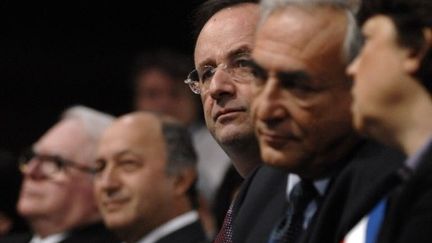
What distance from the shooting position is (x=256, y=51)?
293 cm

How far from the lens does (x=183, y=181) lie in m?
5.08

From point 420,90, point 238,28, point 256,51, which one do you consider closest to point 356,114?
point 420,90

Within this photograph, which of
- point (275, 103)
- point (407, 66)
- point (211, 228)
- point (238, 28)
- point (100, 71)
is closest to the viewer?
point (407, 66)

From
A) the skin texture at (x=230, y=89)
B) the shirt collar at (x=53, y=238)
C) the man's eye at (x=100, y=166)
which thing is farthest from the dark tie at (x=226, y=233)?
the shirt collar at (x=53, y=238)

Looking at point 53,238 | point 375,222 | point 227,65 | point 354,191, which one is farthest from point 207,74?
point 53,238

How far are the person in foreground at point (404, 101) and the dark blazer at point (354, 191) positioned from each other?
0.41ft

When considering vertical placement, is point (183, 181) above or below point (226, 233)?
above

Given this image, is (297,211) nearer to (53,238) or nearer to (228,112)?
(228,112)

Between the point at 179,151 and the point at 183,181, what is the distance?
139 millimetres

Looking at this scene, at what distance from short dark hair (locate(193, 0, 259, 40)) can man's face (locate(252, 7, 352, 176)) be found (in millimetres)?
960

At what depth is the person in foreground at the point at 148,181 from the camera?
4934 mm

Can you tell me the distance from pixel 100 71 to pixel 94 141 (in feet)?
5.62

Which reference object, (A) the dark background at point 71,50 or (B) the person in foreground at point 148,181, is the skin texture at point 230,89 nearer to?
(B) the person in foreground at point 148,181

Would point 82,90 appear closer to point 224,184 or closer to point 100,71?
point 100,71
